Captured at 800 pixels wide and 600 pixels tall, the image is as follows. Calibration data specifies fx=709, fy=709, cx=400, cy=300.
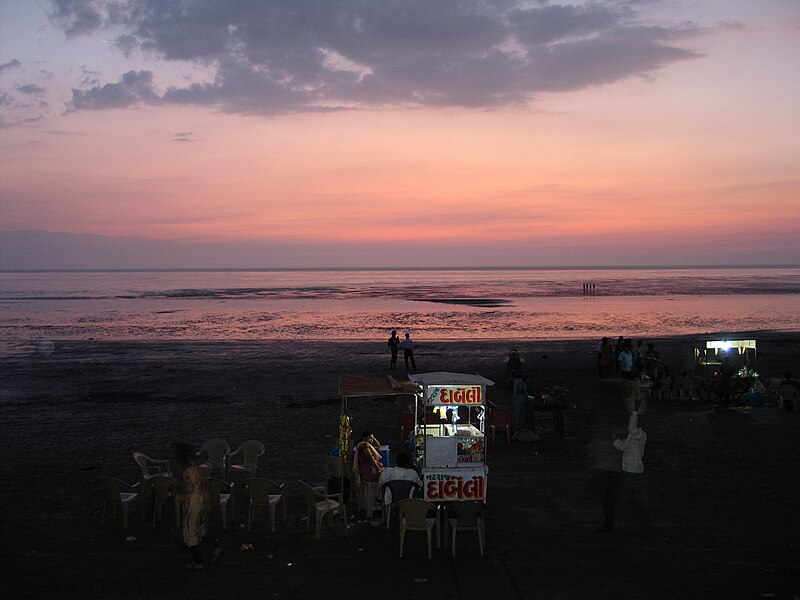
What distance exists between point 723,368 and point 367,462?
503 inches

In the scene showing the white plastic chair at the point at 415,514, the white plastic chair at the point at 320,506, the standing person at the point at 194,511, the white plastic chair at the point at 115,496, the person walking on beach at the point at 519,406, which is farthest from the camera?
the person walking on beach at the point at 519,406

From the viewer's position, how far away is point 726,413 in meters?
17.7

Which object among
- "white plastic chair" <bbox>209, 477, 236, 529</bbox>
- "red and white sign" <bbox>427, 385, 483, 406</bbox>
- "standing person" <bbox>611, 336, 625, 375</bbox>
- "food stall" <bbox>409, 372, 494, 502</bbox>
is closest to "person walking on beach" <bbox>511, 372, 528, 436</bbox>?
"food stall" <bbox>409, 372, 494, 502</bbox>

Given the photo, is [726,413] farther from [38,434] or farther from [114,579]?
[38,434]

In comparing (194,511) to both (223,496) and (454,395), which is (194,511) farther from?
(454,395)

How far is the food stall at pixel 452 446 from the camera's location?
9.85m

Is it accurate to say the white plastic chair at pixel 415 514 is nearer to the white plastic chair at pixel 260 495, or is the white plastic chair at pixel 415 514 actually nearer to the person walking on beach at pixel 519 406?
the white plastic chair at pixel 260 495

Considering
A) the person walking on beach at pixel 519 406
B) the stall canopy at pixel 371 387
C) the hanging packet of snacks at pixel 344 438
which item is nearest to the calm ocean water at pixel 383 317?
the person walking on beach at pixel 519 406

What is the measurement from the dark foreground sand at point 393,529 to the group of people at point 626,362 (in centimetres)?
96

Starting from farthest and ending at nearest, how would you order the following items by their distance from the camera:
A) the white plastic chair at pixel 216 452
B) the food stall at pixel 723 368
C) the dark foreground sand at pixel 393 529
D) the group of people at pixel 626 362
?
1. the group of people at pixel 626 362
2. the food stall at pixel 723 368
3. the white plastic chair at pixel 216 452
4. the dark foreground sand at pixel 393 529

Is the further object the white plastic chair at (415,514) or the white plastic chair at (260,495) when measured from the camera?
the white plastic chair at (260,495)

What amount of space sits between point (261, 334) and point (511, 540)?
115ft

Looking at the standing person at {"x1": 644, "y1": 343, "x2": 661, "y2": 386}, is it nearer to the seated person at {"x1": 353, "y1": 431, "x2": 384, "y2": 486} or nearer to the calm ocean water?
the seated person at {"x1": 353, "y1": 431, "x2": 384, "y2": 486}

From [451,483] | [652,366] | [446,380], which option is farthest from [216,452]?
[652,366]
